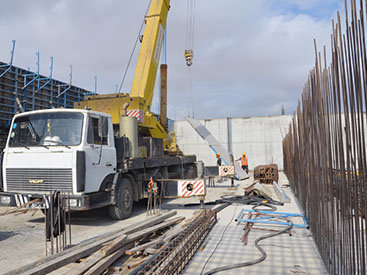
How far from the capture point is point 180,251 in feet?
13.2

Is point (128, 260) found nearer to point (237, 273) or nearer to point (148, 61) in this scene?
point (237, 273)

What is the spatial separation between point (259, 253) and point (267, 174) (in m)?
11.0

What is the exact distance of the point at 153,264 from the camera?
3.91 m

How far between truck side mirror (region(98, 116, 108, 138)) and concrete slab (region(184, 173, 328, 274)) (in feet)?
10.2

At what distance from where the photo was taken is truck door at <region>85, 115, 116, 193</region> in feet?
20.4

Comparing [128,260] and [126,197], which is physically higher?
[126,197]

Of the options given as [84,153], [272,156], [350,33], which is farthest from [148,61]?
[272,156]

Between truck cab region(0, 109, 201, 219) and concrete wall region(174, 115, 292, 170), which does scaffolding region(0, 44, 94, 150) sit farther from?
concrete wall region(174, 115, 292, 170)

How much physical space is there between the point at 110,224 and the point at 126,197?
79 centimetres

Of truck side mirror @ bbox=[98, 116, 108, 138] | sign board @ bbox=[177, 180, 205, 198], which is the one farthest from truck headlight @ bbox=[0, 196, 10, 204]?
sign board @ bbox=[177, 180, 205, 198]

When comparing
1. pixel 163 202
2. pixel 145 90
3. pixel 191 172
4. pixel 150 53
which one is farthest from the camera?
pixel 191 172

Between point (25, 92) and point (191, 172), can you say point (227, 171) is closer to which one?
point (191, 172)

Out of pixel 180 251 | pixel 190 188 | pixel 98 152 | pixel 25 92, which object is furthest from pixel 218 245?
pixel 25 92

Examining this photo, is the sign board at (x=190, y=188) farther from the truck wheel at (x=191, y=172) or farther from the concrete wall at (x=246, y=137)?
the concrete wall at (x=246, y=137)
